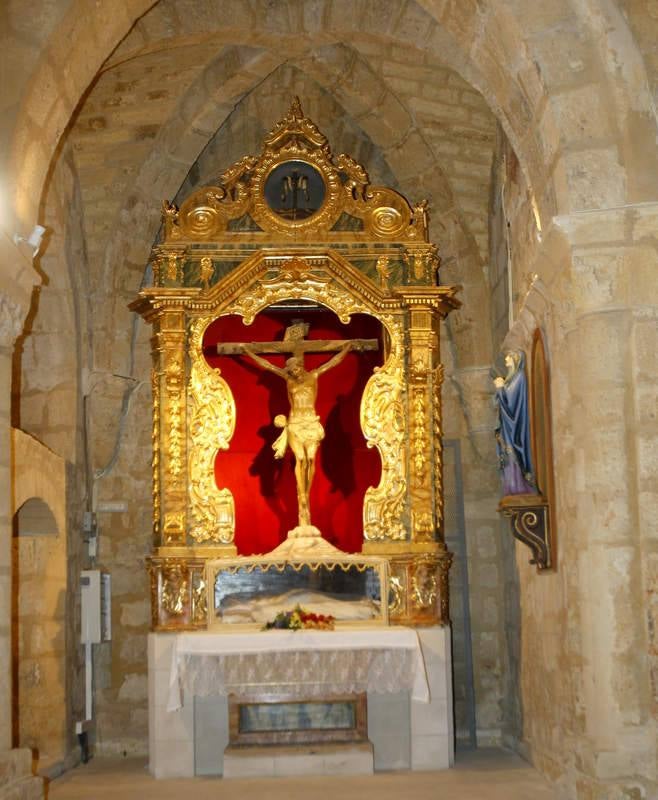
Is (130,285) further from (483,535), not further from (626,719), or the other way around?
(626,719)

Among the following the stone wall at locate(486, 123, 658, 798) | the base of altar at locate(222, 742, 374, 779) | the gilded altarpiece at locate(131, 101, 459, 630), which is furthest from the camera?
the gilded altarpiece at locate(131, 101, 459, 630)

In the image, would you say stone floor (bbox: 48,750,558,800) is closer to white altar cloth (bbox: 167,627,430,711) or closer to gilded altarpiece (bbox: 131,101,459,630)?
white altar cloth (bbox: 167,627,430,711)

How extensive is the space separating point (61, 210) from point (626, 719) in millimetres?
6137

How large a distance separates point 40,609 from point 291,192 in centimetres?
398

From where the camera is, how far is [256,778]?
8.81 meters

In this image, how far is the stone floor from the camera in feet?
26.8

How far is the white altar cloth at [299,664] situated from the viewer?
353 inches

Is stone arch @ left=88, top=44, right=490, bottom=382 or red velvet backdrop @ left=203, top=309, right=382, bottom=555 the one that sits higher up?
stone arch @ left=88, top=44, right=490, bottom=382

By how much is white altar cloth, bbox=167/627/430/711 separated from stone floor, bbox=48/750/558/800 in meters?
0.57

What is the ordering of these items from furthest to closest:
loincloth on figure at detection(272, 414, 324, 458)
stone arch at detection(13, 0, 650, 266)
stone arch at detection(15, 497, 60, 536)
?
stone arch at detection(15, 497, 60, 536) < loincloth on figure at detection(272, 414, 324, 458) < stone arch at detection(13, 0, 650, 266)

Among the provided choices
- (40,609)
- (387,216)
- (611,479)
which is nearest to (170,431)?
(40,609)

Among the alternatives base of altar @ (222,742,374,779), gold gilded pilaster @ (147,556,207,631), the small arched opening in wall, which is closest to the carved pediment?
the small arched opening in wall

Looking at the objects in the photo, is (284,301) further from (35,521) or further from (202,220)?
(35,521)

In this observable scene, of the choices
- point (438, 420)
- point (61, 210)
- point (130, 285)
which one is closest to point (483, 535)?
point (438, 420)
